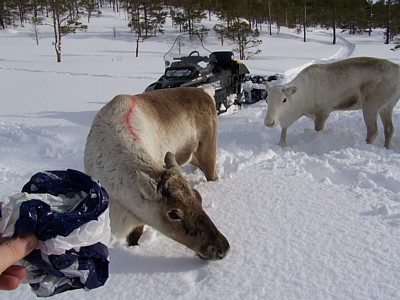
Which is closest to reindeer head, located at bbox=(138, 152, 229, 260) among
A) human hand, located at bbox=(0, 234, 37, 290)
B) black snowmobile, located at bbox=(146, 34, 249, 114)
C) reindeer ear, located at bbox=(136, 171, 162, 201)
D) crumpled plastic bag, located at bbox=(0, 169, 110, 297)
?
reindeer ear, located at bbox=(136, 171, 162, 201)

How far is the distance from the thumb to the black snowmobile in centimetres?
559

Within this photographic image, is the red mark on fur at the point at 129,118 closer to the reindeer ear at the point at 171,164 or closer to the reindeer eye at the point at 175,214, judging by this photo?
the reindeer ear at the point at 171,164

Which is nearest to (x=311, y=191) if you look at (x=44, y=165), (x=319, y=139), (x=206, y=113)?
(x=206, y=113)

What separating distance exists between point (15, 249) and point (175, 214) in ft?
4.23

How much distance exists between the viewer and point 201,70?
24.0ft

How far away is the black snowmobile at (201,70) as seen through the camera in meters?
7.03

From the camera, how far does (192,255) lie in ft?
8.80

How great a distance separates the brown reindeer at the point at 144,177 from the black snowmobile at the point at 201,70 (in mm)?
3368

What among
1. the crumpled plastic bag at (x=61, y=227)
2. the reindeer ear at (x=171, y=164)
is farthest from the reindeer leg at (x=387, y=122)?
the crumpled plastic bag at (x=61, y=227)

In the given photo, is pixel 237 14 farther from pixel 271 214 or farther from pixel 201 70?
pixel 271 214

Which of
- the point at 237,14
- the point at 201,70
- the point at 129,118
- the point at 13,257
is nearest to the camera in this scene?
the point at 13,257

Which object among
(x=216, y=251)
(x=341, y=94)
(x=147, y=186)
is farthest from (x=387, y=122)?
(x=147, y=186)

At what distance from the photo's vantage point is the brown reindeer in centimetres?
244

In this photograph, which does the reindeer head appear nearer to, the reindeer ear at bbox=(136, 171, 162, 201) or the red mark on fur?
the reindeer ear at bbox=(136, 171, 162, 201)
